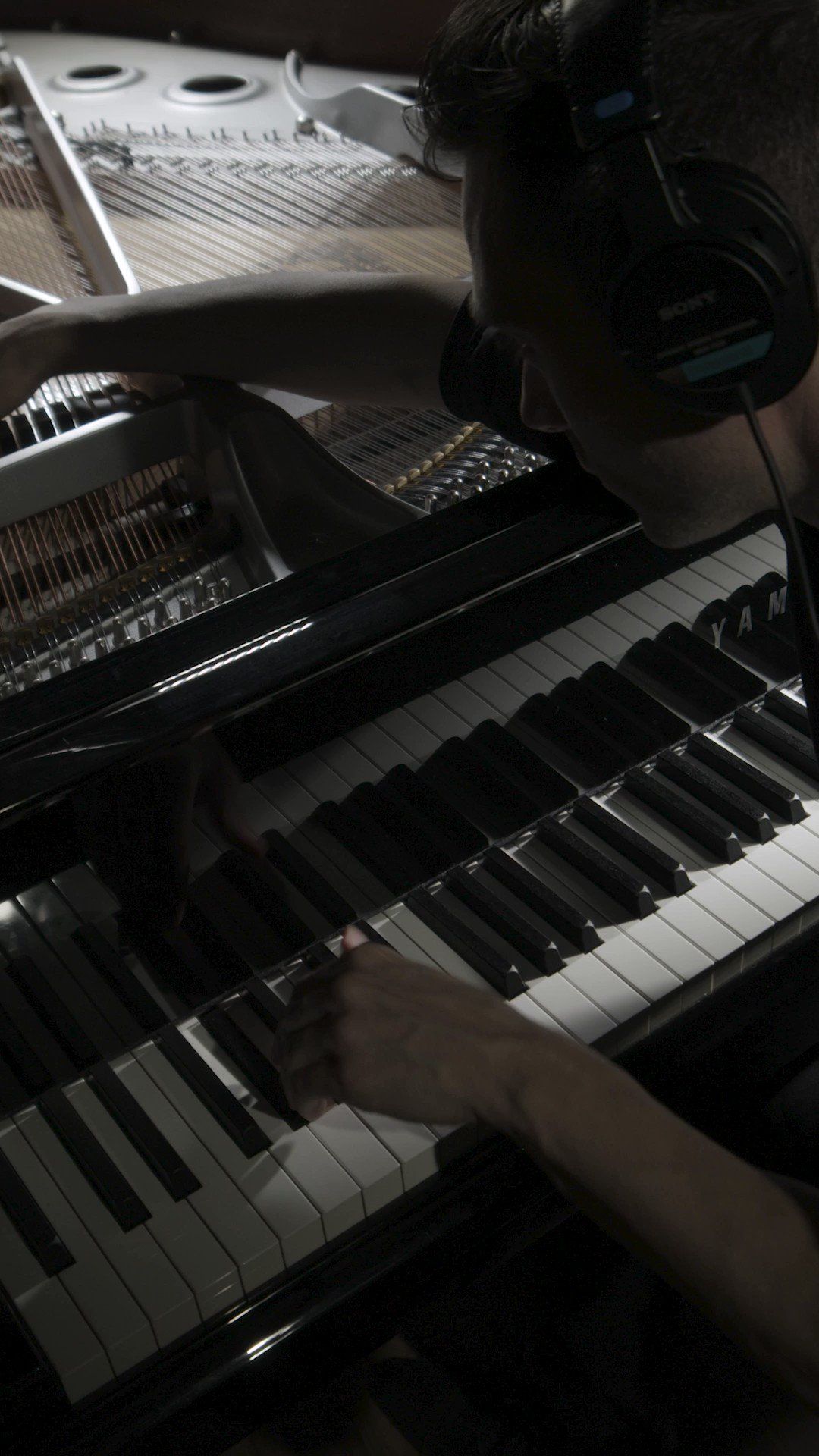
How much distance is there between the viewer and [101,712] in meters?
1.23

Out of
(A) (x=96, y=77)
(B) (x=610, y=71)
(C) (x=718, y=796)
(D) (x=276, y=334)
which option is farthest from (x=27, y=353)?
(A) (x=96, y=77)

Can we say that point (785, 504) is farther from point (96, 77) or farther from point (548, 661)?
point (96, 77)

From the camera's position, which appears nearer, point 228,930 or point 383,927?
point 228,930

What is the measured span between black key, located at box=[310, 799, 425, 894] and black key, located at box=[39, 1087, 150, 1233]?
408 millimetres

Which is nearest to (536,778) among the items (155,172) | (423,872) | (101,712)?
(423,872)

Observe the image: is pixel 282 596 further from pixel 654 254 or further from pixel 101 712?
pixel 654 254

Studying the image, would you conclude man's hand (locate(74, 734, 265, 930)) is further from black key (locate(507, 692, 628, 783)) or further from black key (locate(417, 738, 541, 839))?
black key (locate(507, 692, 628, 783))

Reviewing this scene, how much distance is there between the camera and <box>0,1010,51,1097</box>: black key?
1.28 meters

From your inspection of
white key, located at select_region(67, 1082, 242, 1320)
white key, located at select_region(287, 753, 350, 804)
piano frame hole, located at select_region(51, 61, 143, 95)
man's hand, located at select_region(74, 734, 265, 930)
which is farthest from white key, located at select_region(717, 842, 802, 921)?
piano frame hole, located at select_region(51, 61, 143, 95)

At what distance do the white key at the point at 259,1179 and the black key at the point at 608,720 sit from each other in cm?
62

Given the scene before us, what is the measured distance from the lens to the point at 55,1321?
121 centimetres

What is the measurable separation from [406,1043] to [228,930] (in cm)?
24

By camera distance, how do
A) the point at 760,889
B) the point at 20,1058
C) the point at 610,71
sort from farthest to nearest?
the point at 760,889, the point at 20,1058, the point at 610,71

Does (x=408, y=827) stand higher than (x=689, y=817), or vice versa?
(x=408, y=827)
